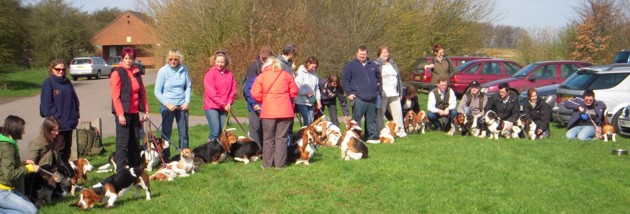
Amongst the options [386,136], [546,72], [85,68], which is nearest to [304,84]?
[386,136]

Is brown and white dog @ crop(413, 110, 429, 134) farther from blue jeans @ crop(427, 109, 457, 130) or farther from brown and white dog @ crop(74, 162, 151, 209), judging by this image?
brown and white dog @ crop(74, 162, 151, 209)

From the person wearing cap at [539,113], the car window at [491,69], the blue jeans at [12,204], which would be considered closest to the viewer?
the blue jeans at [12,204]

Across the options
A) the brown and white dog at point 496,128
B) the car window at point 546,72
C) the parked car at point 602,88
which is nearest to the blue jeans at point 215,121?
the brown and white dog at point 496,128

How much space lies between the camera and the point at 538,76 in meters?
19.5

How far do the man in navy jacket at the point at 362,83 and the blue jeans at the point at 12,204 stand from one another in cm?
638

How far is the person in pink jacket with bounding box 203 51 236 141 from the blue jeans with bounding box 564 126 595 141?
6.99 meters

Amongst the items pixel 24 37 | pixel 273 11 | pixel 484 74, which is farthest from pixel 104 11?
pixel 484 74

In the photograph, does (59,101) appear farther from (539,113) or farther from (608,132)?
(608,132)

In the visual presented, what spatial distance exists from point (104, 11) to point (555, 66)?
67071 mm

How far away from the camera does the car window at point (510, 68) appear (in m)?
22.5

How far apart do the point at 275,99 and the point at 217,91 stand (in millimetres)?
1458

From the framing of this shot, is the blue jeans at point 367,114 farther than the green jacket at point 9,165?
Yes

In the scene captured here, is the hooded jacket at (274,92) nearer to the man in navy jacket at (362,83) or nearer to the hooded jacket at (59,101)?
the hooded jacket at (59,101)

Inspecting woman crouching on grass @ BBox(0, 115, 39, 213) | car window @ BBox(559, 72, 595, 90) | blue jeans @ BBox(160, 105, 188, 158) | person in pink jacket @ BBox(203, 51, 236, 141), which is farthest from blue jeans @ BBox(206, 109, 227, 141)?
car window @ BBox(559, 72, 595, 90)
